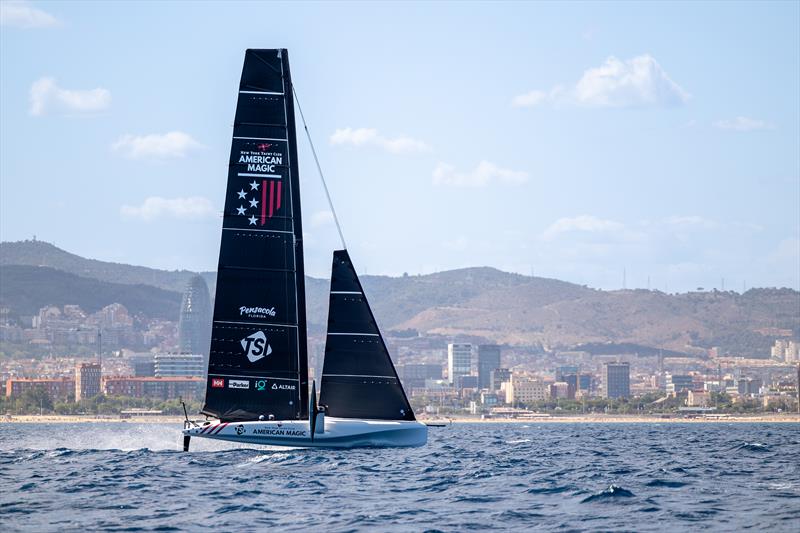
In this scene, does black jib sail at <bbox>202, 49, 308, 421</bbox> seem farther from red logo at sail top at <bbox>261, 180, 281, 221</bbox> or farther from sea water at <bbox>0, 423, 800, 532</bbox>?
sea water at <bbox>0, 423, 800, 532</bbox>

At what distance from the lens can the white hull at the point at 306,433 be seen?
55.0 m

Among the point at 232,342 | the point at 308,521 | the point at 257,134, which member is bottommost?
the point at 308,521

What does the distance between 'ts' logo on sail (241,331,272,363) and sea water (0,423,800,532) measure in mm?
3586

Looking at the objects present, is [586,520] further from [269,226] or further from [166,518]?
[269,226]

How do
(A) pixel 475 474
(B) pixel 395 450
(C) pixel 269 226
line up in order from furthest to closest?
(B) pixel 395 450, (C) pixel 269 226, (A) pixel 475 474

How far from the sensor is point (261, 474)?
4703 cm

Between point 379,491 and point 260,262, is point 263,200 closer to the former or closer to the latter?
point 260,262

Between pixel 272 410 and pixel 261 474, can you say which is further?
pixel 272 410

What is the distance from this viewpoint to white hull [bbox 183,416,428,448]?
55000 mm

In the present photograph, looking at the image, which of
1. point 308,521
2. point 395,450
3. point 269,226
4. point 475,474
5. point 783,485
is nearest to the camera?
point 308,521

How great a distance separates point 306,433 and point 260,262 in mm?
6718

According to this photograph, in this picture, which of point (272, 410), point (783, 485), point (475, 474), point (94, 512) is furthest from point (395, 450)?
point (94, 512)

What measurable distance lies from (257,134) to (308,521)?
23358 millimetres

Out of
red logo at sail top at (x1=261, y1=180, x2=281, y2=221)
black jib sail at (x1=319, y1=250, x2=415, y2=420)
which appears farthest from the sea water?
red logo at sail top at (x1=261, y1=180, x2=281, y2=221)
